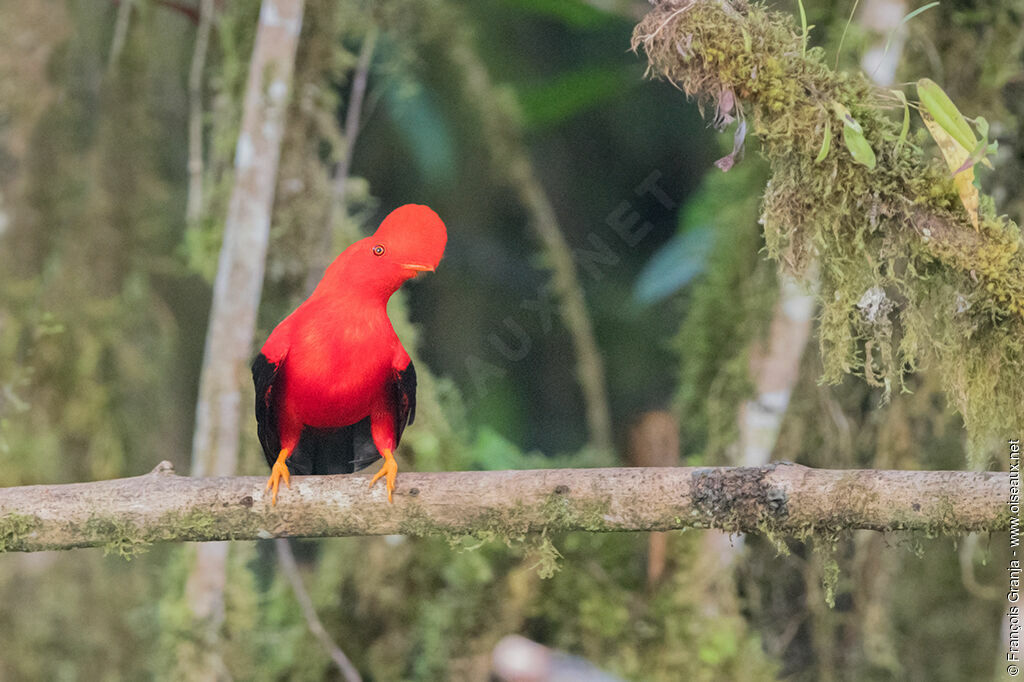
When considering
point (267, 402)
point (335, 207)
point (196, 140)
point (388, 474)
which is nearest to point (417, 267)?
point (388, 474)

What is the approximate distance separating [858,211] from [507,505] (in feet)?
2.99

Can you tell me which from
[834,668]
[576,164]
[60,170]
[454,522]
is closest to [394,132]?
[576,164]

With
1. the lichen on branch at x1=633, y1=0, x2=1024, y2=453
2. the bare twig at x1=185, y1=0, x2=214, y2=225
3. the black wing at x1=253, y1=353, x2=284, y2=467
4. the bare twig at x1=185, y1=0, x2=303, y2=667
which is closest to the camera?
the lichen on branch at x1=633, y1=0, x2=1024, y2=453

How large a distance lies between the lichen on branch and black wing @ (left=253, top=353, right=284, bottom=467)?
3.43ft

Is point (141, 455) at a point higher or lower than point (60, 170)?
lower

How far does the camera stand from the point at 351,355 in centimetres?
213

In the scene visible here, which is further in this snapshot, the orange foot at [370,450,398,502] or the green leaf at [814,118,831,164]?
the orange foot at [370,450,398,502]

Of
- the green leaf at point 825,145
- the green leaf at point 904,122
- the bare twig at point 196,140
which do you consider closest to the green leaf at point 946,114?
the green leaf at point 904,122

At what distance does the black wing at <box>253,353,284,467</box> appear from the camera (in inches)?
84.8

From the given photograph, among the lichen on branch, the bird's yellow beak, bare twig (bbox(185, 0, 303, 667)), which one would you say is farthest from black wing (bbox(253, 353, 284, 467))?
the lichen on branch

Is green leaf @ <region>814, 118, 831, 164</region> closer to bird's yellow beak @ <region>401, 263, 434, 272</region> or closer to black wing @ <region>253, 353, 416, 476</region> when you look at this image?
bird's yellow beak @ <region>401, 263, 434, 272</region>

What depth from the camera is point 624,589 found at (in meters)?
3.53

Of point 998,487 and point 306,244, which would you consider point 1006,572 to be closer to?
point 998,487

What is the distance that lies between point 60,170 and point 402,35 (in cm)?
149
